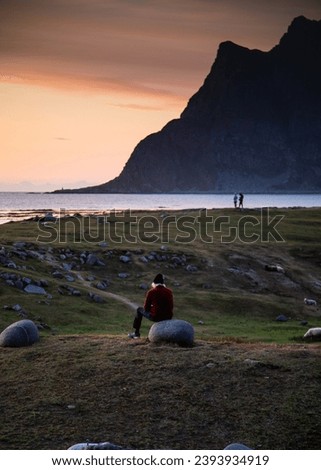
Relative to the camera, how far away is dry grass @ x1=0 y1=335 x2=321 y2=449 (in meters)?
15.6

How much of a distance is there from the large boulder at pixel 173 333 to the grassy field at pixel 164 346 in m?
0.59

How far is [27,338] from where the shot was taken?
2209 cm

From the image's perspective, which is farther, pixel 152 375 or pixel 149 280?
pixel 149 280

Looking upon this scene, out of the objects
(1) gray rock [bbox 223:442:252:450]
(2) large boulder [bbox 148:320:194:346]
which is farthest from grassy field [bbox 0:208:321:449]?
(1) gray rock [bbox 223:442:252:450]

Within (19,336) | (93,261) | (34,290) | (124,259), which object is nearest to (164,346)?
(19,336)

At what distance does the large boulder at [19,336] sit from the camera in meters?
22.0

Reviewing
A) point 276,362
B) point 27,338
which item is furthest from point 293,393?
point 27,338

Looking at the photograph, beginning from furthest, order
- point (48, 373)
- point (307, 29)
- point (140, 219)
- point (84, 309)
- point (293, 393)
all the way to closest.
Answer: point (307, 29) → point (140, 219) → point (84, 309) → point (48, 373) → point (293, 393)

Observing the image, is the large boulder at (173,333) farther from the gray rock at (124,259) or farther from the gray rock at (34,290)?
the gray rock at (124,259)

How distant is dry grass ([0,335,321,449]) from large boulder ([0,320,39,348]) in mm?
538

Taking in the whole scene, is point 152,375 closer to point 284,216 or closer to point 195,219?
point 195,219

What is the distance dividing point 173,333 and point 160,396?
155 inches

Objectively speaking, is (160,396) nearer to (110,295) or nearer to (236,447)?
(236,447)

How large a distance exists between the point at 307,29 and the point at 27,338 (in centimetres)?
12845
